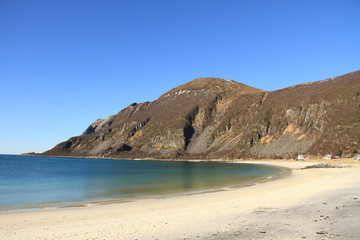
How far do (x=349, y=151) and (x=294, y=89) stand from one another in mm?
65712

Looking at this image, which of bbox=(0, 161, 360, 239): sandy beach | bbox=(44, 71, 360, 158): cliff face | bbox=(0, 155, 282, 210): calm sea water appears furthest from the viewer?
Answer: bbox=(44, 71, 360, 158): cliff face

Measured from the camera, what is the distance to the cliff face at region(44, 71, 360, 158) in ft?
306

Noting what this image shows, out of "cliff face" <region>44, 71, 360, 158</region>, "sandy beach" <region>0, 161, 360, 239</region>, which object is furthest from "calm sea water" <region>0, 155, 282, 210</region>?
"cliff face" <region>44, 71, 360, 158</region>

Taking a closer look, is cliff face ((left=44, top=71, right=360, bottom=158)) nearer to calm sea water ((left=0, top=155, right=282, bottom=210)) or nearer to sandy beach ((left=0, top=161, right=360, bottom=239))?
calm sea water ((left=0, top=155, right=282, bottom=210))

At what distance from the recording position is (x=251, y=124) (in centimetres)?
13175

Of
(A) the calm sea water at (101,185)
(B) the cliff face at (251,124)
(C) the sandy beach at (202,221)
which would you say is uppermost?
(B) the cliff face at (251,124)

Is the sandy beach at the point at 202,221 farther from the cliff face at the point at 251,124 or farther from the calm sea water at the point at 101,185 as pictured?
the cliff face at the point at 251,124

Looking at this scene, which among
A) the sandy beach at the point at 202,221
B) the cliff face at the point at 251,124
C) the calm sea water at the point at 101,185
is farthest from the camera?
the cliff face at the point at 251,124

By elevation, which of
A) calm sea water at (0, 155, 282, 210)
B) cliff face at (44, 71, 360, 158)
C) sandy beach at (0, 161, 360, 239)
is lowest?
calm sea water at (0, 155, 282, 210)

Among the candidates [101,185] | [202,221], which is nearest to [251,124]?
[101,185]

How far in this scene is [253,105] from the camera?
5984 inches

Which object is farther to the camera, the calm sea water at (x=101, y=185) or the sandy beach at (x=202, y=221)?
the calm sea water at (x=101, y=185)

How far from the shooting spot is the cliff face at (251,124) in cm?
9338

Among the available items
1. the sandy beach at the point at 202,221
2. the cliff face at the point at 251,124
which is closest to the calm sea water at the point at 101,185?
the sandy beach at the point at 202,221
